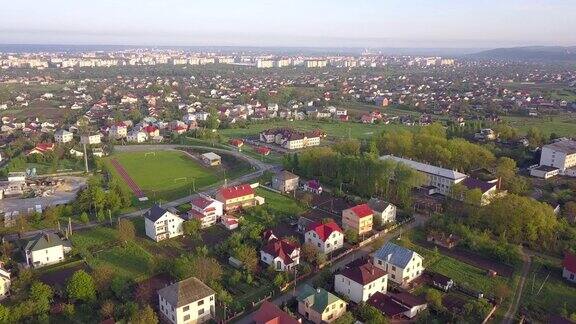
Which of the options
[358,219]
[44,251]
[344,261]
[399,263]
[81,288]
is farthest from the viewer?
[358,219]

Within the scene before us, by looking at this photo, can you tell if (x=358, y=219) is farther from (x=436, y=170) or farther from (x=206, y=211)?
(x=436, y=170)

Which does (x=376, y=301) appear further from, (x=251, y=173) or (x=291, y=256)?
(x=251, y=173)

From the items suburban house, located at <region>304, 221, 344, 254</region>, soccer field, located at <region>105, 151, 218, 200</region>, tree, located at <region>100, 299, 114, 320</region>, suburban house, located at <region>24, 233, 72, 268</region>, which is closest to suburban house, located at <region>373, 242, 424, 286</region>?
suburban house, located at <region>304, 221, 344, 254</region>

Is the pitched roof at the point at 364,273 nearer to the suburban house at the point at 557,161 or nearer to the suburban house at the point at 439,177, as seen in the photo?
the suburban house at the point at 439,177

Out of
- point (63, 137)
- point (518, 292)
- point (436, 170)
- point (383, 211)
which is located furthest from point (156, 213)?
point (63, 137)

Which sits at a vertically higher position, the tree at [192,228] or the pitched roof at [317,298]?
the pitched roof at [317,298]

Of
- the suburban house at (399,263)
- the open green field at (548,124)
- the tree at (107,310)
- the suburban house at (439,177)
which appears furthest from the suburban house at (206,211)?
the open green field at (548,124)

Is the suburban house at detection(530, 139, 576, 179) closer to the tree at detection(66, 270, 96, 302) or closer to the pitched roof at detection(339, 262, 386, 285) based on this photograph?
the pitched roof at detection(339, 262, 386, 285)
